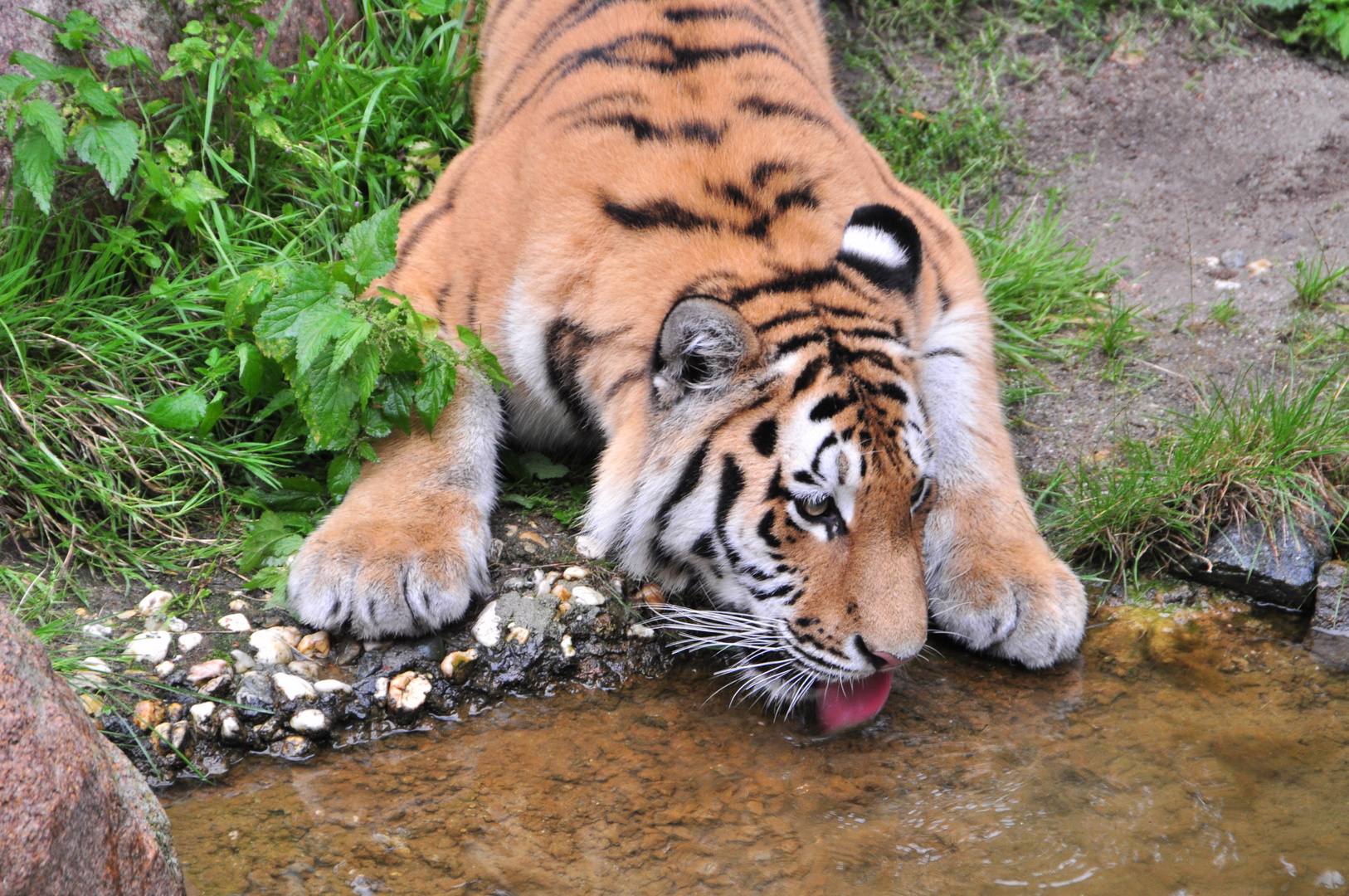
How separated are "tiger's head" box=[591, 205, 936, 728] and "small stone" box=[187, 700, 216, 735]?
974mm

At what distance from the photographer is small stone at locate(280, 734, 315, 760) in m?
2.32

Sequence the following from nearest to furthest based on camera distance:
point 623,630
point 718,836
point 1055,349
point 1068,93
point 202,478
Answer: point 718,836, point 623,630, point 202,478, point 1055,349, point 1068,93

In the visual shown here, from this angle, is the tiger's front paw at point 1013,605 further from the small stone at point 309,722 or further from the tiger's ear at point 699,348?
the small stone at point 309,722

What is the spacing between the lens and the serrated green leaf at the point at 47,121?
2730mm

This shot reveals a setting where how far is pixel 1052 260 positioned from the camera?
13.0ft

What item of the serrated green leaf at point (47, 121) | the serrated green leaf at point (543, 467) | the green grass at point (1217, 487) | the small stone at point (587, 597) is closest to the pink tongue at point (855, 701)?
the small stone at point (587, 597)

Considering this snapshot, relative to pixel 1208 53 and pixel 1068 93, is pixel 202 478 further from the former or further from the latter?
pixel 1208 53

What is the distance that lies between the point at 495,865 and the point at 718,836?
0.41 m

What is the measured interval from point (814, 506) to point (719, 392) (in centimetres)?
31

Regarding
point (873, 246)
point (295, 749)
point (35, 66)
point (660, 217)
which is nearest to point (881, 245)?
point (873, 246)

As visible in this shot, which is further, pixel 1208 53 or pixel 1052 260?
pixel 1208 53

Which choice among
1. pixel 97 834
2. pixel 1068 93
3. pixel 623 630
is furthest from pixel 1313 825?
pixel 1068 93

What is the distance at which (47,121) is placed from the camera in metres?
2.74

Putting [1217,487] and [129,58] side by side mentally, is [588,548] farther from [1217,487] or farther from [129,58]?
[129,58]
